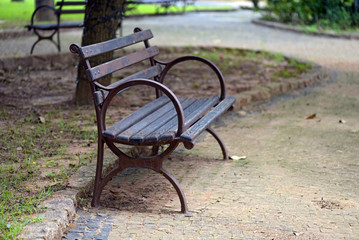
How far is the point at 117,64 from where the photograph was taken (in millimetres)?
3848

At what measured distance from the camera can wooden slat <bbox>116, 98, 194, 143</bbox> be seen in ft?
10.9

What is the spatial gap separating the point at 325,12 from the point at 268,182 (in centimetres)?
1127

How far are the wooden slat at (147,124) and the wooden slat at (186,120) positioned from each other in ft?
0.16

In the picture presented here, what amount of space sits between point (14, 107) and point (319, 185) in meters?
3.41

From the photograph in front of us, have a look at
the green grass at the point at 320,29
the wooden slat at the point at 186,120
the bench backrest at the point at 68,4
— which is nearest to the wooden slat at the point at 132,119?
the wooden slat at the point at 186,120

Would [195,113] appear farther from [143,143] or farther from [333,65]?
[333,65]

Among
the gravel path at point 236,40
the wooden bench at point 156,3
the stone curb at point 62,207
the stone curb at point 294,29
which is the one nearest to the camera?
the stone curb at point 62,207

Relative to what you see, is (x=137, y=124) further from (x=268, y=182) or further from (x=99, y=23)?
(x=99, y=23)

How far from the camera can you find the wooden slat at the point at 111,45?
3520mm

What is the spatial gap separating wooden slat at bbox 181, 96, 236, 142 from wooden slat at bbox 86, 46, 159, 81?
→ 71cm

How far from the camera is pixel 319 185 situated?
381 cm

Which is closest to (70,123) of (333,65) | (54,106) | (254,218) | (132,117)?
(54,106)

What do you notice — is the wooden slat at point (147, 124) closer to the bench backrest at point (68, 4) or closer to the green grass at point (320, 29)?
the bench backrest at point (68, 4)

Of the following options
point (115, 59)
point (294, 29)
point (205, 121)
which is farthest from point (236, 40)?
point (205, 121)
